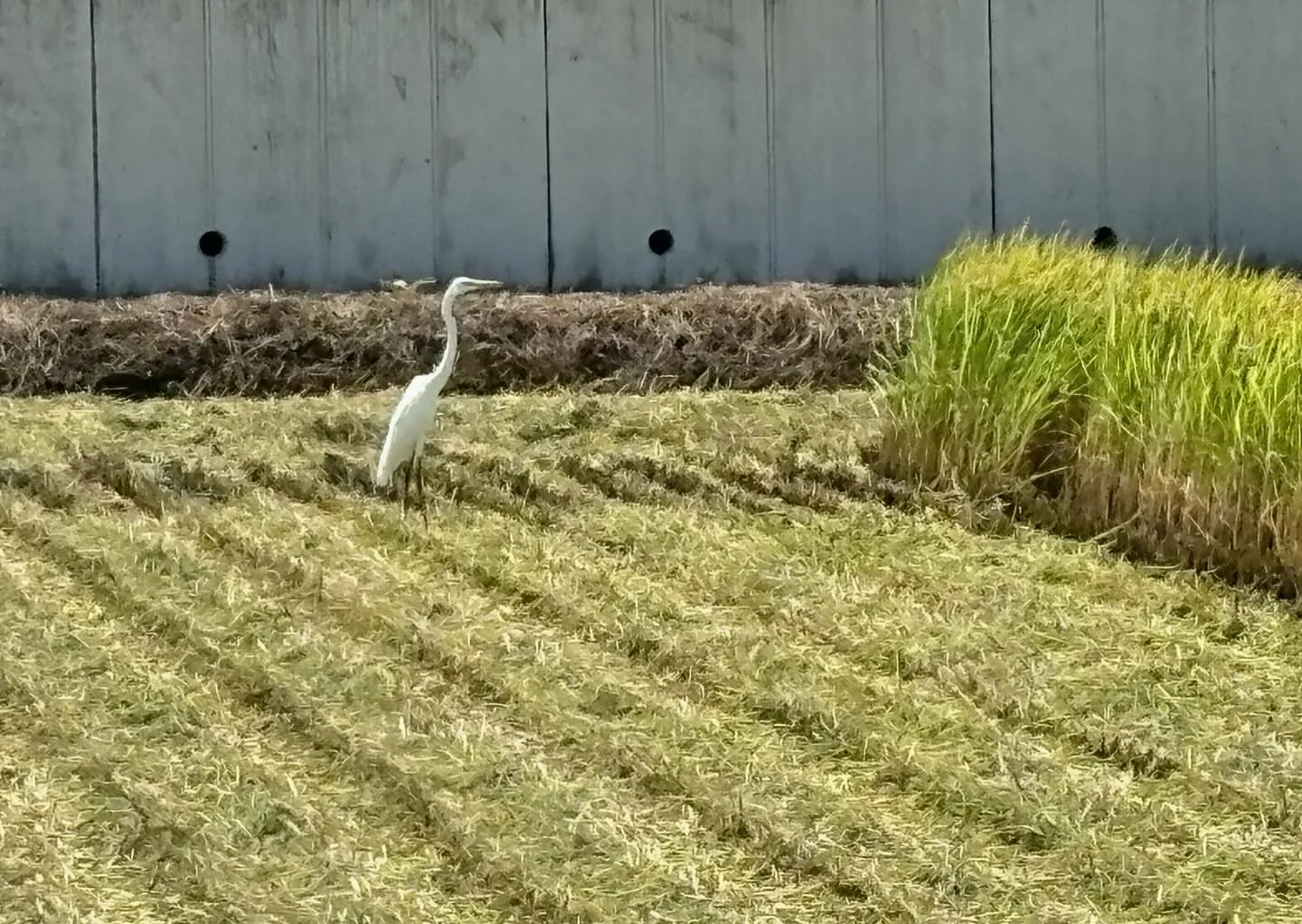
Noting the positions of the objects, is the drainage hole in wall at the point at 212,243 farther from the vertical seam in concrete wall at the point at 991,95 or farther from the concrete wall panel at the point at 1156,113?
the concrete wall panel at the point at 1156,113

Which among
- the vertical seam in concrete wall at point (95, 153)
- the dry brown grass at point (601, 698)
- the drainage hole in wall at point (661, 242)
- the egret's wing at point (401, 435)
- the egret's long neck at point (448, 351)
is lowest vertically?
the dry brown grass at point (601, 698)

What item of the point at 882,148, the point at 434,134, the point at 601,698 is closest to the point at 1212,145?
the point at 882,148

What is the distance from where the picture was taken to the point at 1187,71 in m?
5.65

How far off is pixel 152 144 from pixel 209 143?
0.66 feet

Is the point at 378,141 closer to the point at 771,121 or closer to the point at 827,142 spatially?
the point at 771,121

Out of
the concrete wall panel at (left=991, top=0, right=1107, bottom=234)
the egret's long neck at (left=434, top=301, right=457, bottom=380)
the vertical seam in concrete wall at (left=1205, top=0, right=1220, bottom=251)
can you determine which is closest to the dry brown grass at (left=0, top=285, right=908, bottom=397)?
the egret's long neck at (left=434, top=301, right=457, bottom=380)

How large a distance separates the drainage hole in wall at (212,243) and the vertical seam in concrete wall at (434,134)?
777 millimetres

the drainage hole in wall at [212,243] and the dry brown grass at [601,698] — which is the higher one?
the drainage hole in wall at [212,243]

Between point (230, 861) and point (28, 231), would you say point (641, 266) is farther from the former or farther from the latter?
point (230, 861)

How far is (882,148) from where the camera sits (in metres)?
5.59

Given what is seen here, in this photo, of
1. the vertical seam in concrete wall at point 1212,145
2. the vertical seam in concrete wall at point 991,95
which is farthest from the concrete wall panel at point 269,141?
the vertical seam in concrete wall at point 1212,145

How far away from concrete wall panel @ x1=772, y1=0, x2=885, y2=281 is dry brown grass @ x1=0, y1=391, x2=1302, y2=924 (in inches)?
67.7

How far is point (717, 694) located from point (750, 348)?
6.69 feet

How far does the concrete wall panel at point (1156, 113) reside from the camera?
562 cm
